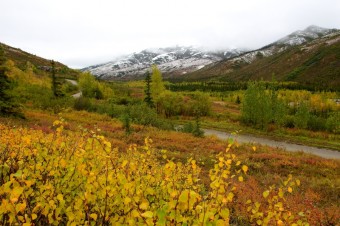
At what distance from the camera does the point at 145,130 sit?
95.2ft

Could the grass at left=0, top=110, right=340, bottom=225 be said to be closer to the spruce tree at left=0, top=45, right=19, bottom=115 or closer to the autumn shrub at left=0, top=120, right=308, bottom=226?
the autumn shrub at left=0, top=120, right=308, bottom=226

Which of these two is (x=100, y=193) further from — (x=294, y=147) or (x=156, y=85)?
(x=156, y=85)

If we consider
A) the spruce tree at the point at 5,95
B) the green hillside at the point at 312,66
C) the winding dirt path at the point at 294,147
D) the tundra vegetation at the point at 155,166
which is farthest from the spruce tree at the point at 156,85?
the green hillside at the point at 312,66

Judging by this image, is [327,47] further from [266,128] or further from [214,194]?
[214,194]

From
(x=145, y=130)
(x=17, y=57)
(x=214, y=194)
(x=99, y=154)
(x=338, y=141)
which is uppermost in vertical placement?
(x=17, y=57)

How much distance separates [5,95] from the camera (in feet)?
81.9

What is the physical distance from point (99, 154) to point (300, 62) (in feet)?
638

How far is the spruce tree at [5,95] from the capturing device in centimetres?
2394

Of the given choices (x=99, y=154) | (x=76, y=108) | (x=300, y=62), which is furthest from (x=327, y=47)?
(x=99, y=154)

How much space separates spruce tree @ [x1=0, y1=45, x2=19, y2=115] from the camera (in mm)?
23938

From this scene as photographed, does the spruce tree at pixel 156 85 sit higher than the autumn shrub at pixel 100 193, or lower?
higher

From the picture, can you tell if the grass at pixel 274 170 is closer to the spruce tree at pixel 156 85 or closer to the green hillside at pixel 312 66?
the spruce tree at pixel 156 85

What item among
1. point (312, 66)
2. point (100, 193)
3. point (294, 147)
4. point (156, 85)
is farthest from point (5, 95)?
point (312, 66)

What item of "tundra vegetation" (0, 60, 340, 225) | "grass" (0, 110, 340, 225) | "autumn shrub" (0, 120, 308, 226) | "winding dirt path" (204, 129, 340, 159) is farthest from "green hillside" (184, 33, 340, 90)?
"autumn shrub" (0, 120, 308, 226)
